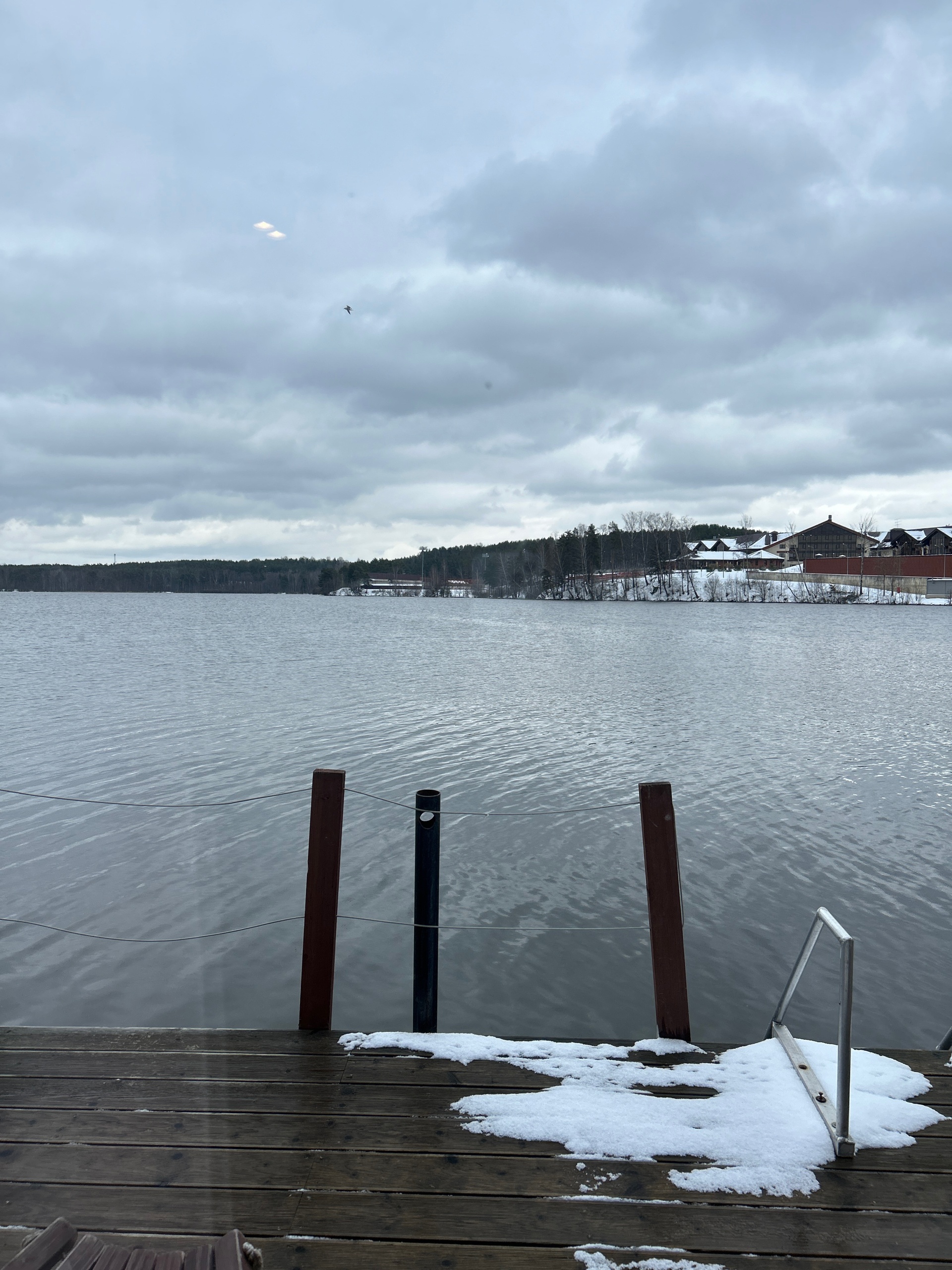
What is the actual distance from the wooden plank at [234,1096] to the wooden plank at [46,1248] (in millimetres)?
1107

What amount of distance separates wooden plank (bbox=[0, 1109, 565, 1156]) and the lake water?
2.94 metres

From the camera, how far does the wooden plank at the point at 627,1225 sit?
2.66 m

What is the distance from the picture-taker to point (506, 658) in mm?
34000

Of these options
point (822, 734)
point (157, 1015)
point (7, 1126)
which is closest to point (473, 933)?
point (157, 1015)

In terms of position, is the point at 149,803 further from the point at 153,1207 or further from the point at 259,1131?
the point at 153,1207

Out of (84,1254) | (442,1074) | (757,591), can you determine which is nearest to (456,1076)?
(442,1074)

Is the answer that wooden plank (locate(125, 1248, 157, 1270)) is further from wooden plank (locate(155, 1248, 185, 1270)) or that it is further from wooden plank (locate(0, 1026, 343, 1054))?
wooden plank (locate(0, 1026, 343, 1054))

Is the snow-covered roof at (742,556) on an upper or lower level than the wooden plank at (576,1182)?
upper

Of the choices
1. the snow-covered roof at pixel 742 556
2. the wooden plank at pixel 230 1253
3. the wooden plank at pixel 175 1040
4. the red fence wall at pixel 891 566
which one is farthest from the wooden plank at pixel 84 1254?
the snow-covered roof at pixel 742 556

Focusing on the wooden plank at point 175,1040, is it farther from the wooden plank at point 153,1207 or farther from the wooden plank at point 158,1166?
the wooden plank at point 153,1207

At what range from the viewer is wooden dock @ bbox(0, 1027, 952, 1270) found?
2.64 meters

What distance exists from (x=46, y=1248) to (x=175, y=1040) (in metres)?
1.89

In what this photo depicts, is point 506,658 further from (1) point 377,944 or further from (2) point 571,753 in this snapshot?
(1) point 377,944

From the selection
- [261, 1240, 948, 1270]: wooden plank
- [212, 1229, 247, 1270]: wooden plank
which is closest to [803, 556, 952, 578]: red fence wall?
[261, 1240, 948, 1270]: wooden plank
